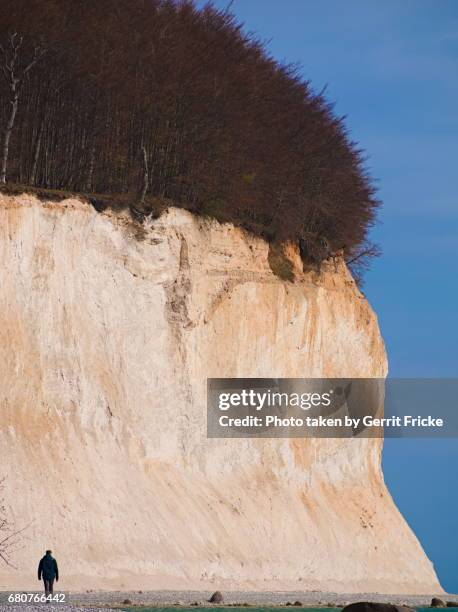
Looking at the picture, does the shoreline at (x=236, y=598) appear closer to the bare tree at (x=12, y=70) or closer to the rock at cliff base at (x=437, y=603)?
the rock at cliff base at (x=437, y=603)

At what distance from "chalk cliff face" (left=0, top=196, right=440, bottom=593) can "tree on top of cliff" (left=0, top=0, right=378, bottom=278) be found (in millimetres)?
1605

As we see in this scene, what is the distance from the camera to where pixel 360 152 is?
59.8 meters

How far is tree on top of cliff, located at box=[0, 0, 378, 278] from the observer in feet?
152

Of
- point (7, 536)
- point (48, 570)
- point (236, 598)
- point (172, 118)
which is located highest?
point (172, 118)

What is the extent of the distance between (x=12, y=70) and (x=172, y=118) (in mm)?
6255

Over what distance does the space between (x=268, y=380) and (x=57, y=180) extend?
9.98m

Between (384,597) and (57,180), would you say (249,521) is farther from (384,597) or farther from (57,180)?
(57,180)

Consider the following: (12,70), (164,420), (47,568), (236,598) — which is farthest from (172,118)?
(47,568)

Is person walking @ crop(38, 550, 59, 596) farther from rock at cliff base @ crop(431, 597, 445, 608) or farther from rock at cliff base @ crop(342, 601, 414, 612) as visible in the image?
rock at cliff base @ crop(431, 597, 445, 608)

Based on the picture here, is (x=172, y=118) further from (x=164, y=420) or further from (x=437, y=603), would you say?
(x=437, y=603)

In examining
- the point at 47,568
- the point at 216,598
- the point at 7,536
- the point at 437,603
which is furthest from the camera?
the point at 437,603

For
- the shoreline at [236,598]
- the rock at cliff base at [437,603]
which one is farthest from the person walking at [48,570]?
the rock at cliff base at [437,603]

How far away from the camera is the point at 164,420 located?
154 ft

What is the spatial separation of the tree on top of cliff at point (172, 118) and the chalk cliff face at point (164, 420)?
1605 mm
